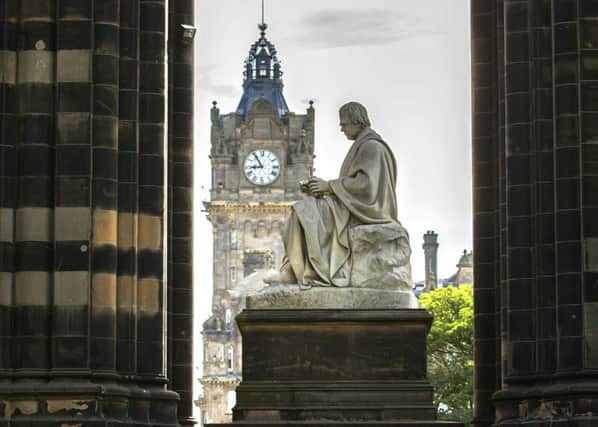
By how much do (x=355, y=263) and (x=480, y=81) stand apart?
17.6 ft

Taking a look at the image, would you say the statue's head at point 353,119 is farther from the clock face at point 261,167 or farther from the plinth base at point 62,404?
the clock face at point 261,167

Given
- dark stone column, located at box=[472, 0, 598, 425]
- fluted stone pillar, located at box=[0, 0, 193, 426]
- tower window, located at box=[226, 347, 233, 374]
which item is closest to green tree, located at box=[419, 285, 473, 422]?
dark stone column, located at box=[472, 0, 598, 425]

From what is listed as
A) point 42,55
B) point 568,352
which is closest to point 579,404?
point 568,352

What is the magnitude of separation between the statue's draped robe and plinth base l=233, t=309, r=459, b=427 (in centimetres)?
77

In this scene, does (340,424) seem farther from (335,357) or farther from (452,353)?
(452,353)

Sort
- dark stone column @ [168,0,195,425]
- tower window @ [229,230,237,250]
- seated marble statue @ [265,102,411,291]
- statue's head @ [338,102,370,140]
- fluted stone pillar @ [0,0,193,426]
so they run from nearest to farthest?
fluted stone pillar @ [0,0,193,426]
seated marble statue @ [265,102,411,291]
statue's head @ [338,102,370,140]
dark stone column @ [168,0,195,425]
tower window @ [229,230,237,250]

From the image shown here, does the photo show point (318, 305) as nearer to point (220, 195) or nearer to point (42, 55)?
point (42, 55)

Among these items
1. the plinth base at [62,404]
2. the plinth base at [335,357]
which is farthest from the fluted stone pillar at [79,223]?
the plinth base at [335,357]

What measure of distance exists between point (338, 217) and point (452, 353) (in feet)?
147

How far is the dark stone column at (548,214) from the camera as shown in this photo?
114 feet

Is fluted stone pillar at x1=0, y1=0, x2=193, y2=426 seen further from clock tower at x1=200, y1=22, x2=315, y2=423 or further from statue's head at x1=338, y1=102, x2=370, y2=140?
clock tower at x1=200, y1=22, x2=315, y2=423

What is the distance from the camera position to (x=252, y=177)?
192m

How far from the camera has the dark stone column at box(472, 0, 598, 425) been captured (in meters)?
34.8

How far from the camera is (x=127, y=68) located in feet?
116
